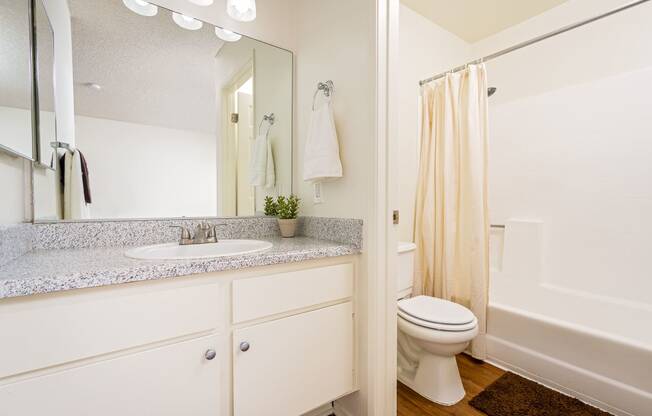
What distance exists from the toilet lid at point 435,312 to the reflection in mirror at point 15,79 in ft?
5.73

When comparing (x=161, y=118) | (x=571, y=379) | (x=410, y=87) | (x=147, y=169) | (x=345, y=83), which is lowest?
(x=571, y=379)

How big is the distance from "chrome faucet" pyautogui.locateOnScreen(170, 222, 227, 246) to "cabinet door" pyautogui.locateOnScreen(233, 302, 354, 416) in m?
0.50

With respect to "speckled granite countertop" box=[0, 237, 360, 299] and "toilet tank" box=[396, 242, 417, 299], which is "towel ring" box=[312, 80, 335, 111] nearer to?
"speckled granite countertop" box=[0, 237, 360, 299]

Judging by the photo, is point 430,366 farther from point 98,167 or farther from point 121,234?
point 98,167

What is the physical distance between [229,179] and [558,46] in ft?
8.36

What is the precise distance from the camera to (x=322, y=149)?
1.30 meters

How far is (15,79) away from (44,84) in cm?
18

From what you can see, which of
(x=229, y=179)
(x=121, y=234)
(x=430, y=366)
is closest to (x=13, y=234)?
(x=121, y=234)

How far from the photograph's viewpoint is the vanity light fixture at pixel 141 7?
1252mm

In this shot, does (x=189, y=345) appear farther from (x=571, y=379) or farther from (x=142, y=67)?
(x=571, y=379)

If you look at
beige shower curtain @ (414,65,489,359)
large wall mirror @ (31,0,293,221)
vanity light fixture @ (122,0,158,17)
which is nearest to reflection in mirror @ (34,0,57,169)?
large wall mirror @ (31,0,293,221)

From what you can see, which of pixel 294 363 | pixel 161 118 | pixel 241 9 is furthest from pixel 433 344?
pixel 241 9

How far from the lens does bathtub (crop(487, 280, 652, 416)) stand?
4.10 feet

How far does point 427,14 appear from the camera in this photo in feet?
6.95
